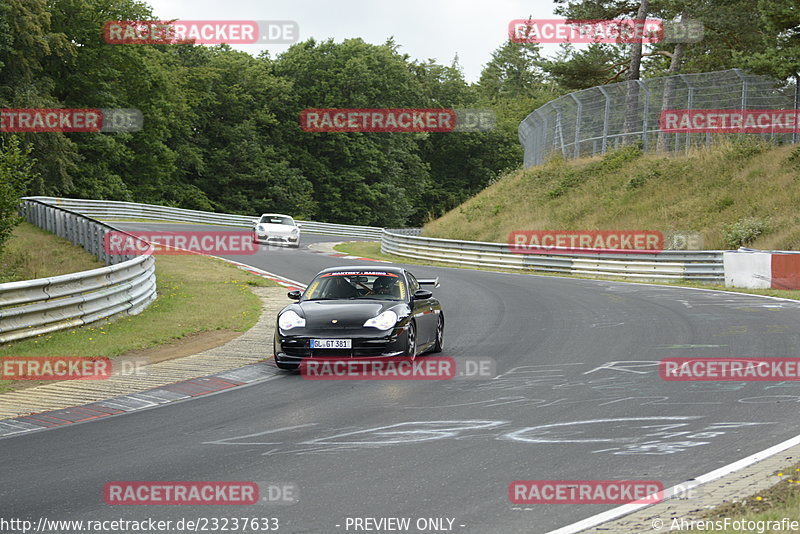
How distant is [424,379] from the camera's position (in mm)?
11117

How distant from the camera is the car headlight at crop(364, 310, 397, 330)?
11.7 meters

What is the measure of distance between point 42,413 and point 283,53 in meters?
77.9

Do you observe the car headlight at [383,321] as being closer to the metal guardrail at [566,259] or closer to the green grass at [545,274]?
the green grass at [545,274]

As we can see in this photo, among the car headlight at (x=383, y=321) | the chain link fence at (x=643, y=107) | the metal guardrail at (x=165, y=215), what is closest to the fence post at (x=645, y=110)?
the chain link fence at (x=643, y=107)

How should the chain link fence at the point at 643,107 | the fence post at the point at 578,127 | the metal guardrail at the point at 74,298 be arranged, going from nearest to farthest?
the metal guardrail at the point at 74,298 → the chain link fence at the point at 643,107 → the fence post at the point at 578,127

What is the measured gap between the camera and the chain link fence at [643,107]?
3512cm

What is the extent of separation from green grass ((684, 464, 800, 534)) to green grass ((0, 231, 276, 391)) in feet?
26.4

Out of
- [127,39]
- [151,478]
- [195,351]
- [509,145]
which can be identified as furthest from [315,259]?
[509,145]

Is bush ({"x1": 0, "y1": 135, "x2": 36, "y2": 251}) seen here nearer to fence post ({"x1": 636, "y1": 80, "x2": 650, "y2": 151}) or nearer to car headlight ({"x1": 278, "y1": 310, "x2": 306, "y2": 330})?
car headlight ({"x1": 278, "y1": 310, "x2": 306, "y2": 330})

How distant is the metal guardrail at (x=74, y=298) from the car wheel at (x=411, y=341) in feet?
17.1

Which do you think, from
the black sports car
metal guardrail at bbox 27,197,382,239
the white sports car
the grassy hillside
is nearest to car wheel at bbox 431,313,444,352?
the black sports car

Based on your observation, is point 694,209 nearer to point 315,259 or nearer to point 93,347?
point 315,259

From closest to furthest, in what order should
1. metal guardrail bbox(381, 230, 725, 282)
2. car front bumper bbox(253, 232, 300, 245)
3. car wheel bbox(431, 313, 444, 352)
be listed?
car wheel bbox(431, 313, 444, 352), metal guardrail bbox(381, 230, 725, 282), car front bumper bbox(253, 232, 300, 245)

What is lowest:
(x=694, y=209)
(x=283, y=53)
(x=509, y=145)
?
(x=694, y=209)
